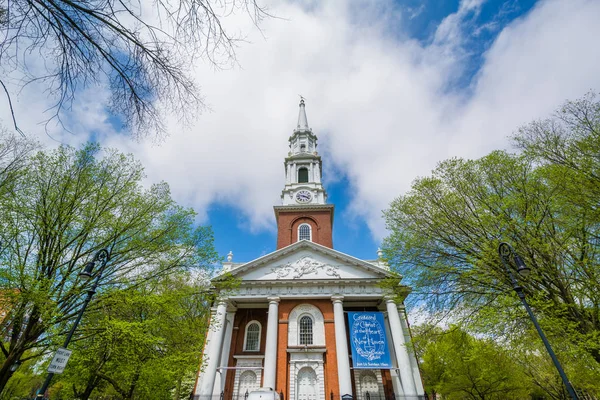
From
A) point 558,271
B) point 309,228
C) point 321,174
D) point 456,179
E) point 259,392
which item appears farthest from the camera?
point 321,174

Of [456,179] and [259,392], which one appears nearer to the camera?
[456,179]

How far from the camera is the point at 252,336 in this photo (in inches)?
869

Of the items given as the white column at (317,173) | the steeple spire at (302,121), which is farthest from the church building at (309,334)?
A: the steeple spire at (302,121)

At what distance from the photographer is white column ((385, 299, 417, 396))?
16.5 m

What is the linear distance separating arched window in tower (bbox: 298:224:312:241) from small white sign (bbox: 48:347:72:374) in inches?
869

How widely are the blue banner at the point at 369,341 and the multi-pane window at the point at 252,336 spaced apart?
24.3ft

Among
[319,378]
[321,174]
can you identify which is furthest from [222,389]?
[321,174]

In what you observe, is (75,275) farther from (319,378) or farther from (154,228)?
(319,378)

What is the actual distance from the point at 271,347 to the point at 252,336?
4.49 metres

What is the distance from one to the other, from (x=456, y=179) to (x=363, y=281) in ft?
36.0

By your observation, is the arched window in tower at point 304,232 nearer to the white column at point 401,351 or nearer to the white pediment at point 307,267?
the white pediment at point 307,267

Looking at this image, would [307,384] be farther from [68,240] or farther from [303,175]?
[303,175]

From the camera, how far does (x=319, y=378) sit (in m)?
18.3

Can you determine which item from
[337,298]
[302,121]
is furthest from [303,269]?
[302,121]
